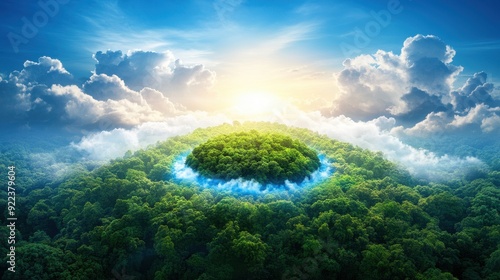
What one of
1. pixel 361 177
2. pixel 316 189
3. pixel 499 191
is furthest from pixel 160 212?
pixel 499 191

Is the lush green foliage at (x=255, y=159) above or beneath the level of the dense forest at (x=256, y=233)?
above

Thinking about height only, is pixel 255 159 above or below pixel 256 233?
above

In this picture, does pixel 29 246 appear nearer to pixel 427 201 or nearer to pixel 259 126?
pixel 427 201

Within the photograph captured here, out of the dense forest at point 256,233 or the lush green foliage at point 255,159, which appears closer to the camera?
the dense forest at point 256,233

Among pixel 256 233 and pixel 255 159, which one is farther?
pixel 255 159
